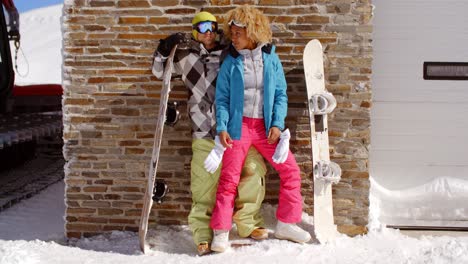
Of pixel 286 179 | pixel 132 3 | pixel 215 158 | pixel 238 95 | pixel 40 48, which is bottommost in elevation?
pixel 286 179

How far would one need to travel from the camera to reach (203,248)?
4.44m

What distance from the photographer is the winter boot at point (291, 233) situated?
180 inches

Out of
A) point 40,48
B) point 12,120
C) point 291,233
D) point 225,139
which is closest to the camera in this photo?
point 225,139

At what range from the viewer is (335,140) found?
4.89 metres

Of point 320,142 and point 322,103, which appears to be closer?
point 322,103

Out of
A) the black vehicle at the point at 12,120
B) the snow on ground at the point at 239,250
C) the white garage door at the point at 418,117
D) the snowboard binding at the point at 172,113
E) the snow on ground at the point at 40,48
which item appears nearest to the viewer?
the snow on ground at the point at 239,250

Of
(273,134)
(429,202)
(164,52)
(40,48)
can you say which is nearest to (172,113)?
(164,52)

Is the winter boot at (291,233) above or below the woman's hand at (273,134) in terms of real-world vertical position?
below

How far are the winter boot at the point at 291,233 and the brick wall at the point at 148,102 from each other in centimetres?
41

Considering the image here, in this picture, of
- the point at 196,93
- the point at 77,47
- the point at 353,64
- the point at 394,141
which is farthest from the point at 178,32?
the point at 394,141

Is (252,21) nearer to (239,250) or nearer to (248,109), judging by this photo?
(248,109)

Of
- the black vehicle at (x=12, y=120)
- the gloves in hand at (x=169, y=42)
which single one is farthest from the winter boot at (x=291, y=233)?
the black vehicle at (x=12, y=120)

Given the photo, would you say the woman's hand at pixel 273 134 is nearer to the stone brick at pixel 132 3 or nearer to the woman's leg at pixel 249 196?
the woman's leg at pixel 249 196

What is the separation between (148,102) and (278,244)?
1544 mm
